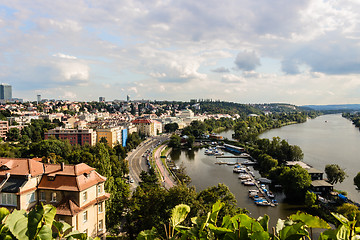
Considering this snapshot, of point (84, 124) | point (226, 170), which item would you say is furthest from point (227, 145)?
point (84, 124)

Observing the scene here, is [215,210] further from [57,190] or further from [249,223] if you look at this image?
[57,190]

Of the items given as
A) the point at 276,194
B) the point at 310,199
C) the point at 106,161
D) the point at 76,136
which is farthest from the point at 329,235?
the point at 76,136

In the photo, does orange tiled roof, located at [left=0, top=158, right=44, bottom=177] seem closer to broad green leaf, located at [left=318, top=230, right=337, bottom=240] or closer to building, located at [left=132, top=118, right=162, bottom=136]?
broad green leaf, located at [left=318, top=230, right=337, bottom=240]

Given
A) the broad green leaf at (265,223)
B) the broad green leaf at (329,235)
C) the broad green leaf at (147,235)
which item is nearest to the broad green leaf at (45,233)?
the broad green leaf at (147,235)

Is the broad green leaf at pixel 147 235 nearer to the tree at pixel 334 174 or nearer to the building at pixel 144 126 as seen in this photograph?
the tree at pixel 334 174

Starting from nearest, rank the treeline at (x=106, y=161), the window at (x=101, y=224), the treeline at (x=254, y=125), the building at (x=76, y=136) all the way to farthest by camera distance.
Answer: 1. the window at (x=101, y=224)
2. the treeline at (x=106, y=161)
3. the building at (x=76, y=136)
4. the treeline at (x=254, y=125)

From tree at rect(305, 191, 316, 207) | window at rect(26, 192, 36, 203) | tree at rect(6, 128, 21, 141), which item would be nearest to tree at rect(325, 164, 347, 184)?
tree at rect(305, 191, 316, 207)

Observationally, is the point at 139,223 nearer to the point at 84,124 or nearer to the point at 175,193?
the point at 175,193

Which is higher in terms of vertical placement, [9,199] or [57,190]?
[57,190]
